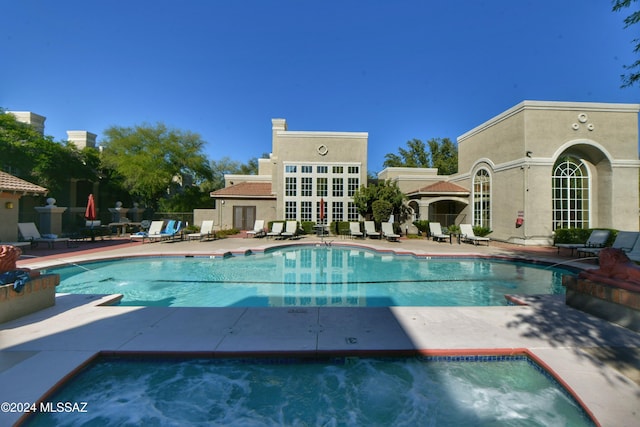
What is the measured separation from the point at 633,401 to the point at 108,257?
12.9 m

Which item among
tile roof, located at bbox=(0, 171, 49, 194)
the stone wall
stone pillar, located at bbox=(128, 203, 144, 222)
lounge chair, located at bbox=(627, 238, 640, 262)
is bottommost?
the stone wall

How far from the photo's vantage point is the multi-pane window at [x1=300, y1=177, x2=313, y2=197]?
820 inches

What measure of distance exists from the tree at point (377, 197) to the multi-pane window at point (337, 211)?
65.5 inches

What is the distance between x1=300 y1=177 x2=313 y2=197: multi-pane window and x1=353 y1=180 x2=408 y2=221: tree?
3.56 meters

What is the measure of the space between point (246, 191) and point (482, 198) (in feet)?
56.0

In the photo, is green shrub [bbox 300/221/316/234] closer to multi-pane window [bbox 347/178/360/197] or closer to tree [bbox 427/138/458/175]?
multi-pane window [bbox 347/178/360/197]

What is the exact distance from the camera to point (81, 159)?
2353 cm

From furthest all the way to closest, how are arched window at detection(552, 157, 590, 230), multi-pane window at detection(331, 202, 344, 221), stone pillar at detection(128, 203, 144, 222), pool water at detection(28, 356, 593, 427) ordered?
stone pillar at detection(128, 203, 144, 222) → multi-pane window at detection(331, 202, 344, 221) → arched window at detection(552, 157, 590, 230) → pool water at detection(28, 356, 593, 427)

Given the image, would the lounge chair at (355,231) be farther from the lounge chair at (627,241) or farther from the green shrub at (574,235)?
the lounge chair at (627,241)

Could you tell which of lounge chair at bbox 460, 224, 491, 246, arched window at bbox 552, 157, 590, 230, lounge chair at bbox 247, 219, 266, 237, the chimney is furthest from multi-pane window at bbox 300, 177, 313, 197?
the chimney

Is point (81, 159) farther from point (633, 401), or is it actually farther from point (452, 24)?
point (633, 401)

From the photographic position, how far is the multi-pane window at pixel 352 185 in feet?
68.5

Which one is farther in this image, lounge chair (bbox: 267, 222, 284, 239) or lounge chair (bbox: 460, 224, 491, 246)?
lounge chair (bbox: 267, 222, 284, 239)

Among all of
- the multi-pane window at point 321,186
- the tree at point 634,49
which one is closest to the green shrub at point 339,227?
the multi-pane window at point 321,186
